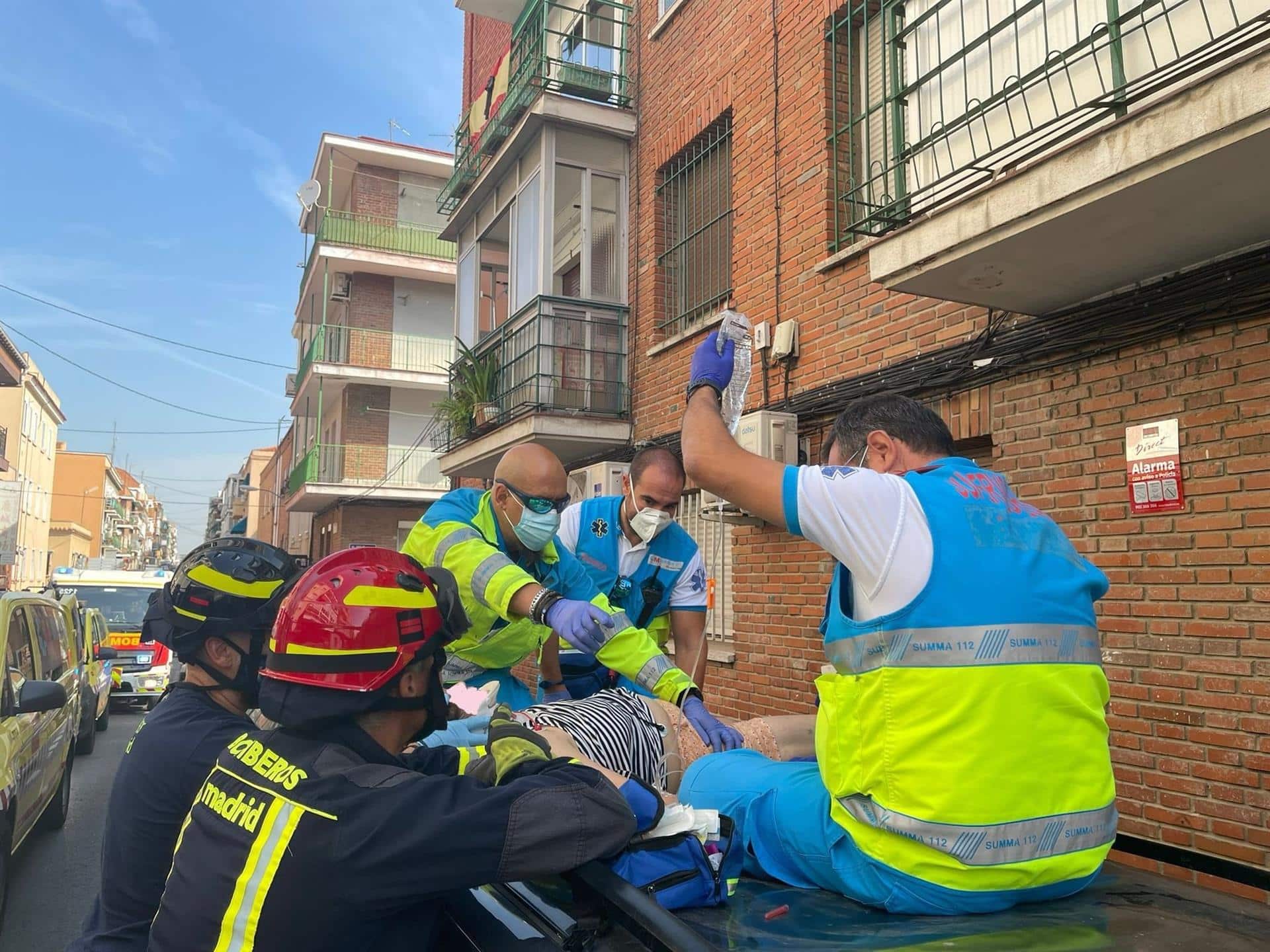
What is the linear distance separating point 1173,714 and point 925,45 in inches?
169

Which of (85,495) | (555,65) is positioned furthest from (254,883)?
(85,495)

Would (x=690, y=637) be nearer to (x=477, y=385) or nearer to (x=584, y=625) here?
(x=584, y=625)

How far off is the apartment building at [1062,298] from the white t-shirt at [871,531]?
116cm

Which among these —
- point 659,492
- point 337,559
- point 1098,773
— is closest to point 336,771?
point 337,559

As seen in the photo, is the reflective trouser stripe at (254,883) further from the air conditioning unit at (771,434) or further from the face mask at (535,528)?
the air conditioning unit at (771,434)

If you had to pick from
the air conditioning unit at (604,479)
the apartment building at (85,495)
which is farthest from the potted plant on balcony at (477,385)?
the apartment building at (85,495)

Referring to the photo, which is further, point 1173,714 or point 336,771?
point 1173,714

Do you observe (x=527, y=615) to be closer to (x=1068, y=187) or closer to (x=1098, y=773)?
(x=1098, y=773)

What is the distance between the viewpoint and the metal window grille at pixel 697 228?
29.9 ft

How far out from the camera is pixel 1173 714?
181 inches

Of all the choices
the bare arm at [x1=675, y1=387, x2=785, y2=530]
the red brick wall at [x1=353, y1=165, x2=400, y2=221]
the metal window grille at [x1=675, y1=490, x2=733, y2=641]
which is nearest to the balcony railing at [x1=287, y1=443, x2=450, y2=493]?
the red brick wall at [x1=353, y1=165, x2=400, y2=221]

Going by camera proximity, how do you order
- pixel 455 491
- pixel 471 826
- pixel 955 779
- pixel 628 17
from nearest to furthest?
pixel 471 826 < pixel 955 779 < pixel 455 491 < pixel 628 17

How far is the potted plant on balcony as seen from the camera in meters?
11.9

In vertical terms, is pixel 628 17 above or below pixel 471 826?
above
